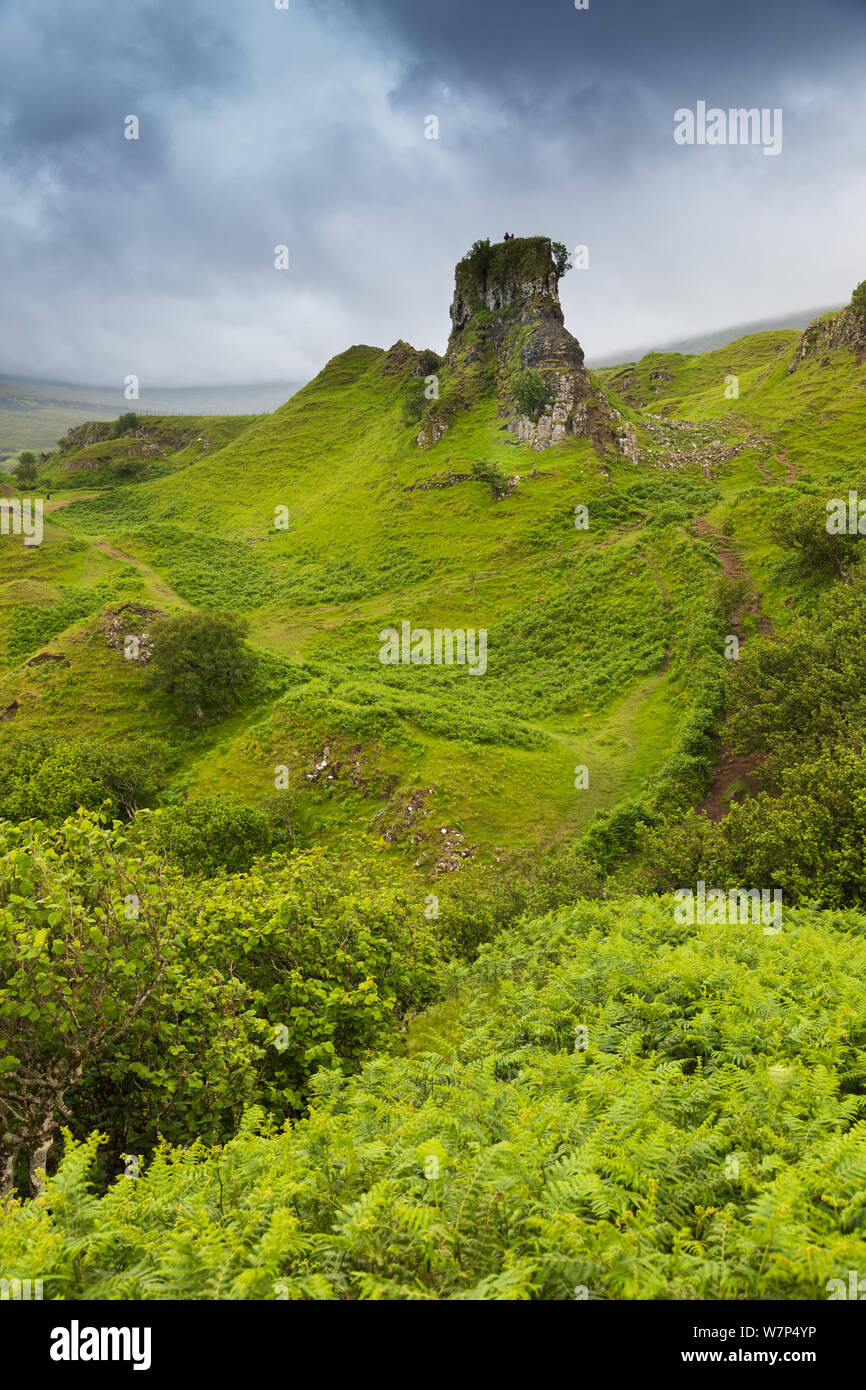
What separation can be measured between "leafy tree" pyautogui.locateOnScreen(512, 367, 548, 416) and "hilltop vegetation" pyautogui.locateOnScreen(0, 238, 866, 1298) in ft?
2.78

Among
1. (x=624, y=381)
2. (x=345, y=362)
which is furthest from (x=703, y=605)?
(x=624, y=381)

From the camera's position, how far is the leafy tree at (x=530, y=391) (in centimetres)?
8481

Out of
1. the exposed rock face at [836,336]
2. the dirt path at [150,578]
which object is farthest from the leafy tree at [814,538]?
the exposed rock face at [836,336]

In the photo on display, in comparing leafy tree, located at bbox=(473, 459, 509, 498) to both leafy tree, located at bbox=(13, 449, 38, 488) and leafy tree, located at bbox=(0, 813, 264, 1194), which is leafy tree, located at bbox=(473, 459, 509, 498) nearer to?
leafy tree, located at bbox=(0, 813, 264, 1194)

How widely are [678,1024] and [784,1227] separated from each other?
455 cm

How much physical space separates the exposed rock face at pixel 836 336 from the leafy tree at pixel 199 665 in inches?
4201

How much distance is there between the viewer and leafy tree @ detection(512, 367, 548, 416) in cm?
8481

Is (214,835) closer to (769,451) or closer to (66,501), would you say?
(769,451)

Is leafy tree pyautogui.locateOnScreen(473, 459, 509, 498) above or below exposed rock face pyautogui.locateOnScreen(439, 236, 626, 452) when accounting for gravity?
below

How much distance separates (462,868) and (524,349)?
94.0 m

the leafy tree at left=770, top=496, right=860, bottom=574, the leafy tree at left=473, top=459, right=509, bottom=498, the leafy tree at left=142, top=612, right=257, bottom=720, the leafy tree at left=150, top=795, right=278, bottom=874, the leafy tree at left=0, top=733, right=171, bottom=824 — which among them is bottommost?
the leafy tree at left=150, top=795, right=278, bottom=874

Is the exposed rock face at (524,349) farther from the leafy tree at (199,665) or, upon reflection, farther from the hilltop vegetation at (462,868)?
the leafy tree at (199,665)

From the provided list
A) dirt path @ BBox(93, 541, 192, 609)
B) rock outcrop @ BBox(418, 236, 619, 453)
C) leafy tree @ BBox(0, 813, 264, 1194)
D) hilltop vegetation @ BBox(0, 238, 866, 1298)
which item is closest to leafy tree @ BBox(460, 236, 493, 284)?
rock outcrop @ BBox(418, 236, 619, 453)

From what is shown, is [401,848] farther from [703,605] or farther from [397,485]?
[397,485]
